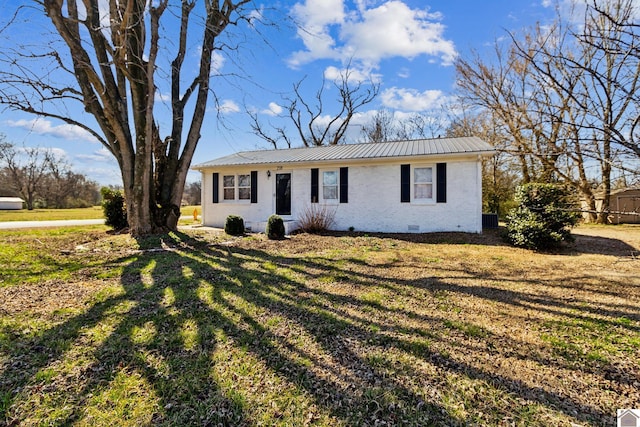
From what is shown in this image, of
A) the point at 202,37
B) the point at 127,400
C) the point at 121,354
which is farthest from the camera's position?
the point at 202,37

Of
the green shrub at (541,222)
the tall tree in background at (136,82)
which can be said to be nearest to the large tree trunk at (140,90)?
the tall tree in background at (136,82)

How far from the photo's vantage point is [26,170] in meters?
32.1

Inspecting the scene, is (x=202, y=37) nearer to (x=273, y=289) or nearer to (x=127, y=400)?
(x=273, y=289)

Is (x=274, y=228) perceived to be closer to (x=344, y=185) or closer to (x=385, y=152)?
(x=344, y=185)

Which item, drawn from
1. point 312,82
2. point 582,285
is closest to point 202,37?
point 582,285

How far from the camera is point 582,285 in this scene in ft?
15.4

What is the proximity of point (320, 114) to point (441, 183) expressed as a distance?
60.6ft

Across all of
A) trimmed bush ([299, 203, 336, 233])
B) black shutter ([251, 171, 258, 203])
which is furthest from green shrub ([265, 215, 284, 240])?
black shutter ([251, 171, 258, 203])

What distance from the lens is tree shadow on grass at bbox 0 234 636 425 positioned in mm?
2004

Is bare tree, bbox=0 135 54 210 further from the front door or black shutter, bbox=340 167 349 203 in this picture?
black shutter, bbox=340 167 349 203

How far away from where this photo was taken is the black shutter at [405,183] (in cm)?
1029

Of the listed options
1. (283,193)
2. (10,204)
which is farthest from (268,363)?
(10,204)

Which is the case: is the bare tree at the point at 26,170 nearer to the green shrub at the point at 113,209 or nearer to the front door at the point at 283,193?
the green shrub at the point at 113,209

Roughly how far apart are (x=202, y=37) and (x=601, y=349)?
1136cm
